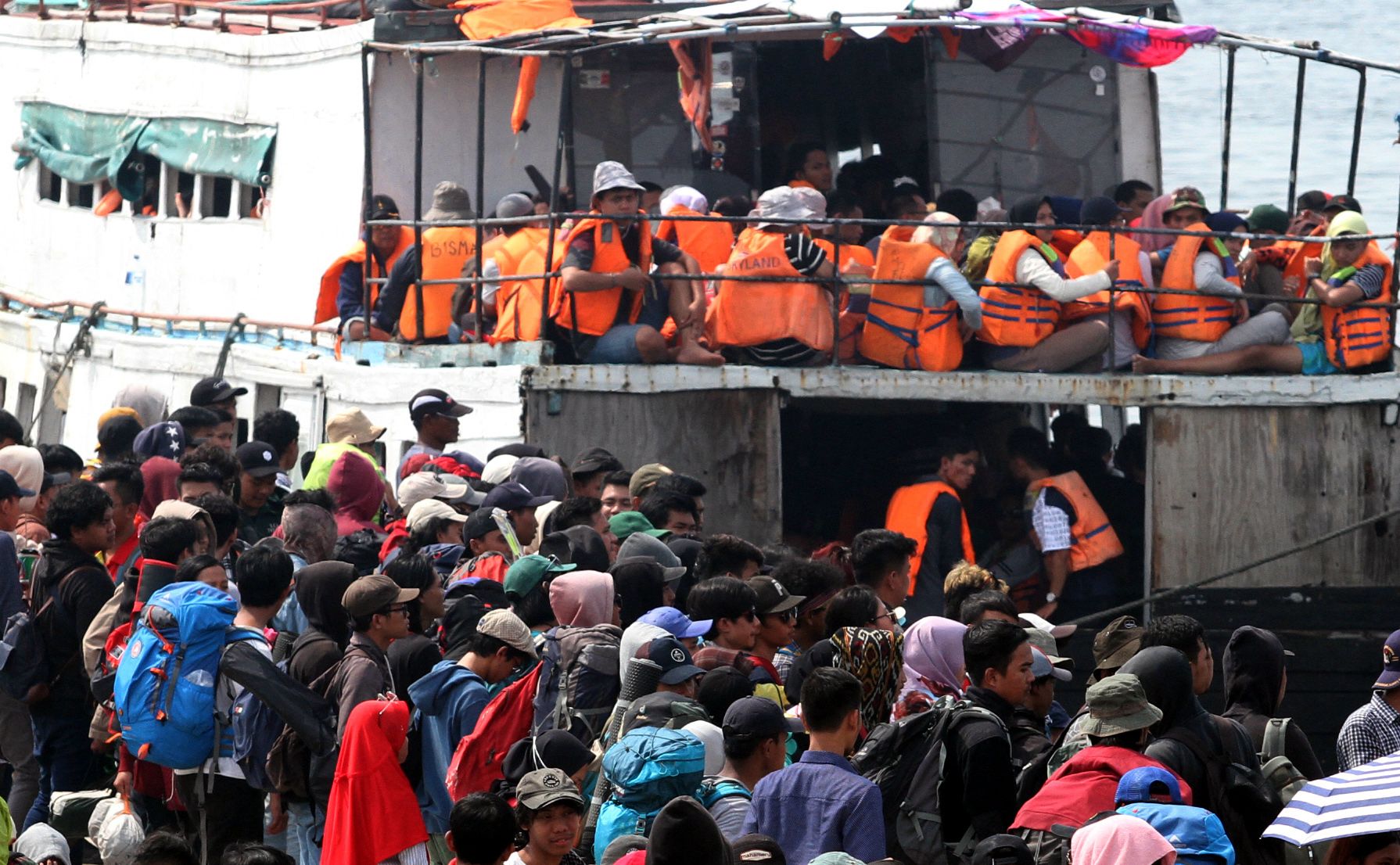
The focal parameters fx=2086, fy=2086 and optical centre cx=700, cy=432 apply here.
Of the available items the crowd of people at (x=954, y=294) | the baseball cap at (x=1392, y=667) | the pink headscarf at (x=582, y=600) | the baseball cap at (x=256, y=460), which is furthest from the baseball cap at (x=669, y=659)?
the crowd of people at (x=954, y=294)

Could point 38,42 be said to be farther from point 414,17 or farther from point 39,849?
point 39,849

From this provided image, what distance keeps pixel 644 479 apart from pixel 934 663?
3721 millimetres

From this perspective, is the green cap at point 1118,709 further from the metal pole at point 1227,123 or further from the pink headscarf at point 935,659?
the metal pole at point 1227,123

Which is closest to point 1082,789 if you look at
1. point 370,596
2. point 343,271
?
point 370,596

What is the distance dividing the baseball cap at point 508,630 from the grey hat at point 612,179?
203 inches

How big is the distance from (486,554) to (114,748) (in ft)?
5.83

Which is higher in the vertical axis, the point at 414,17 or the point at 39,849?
the point at 414,17

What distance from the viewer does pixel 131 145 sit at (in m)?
17.7

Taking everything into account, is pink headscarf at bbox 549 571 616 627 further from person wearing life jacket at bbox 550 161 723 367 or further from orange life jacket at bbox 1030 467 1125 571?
orange life jacket at bbox 1030 467 1125 571

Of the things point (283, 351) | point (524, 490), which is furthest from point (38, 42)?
point (524, 490)

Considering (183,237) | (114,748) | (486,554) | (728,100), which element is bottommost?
(114,748)

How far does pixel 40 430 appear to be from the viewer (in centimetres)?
1827

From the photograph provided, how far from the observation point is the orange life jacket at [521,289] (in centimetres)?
1285

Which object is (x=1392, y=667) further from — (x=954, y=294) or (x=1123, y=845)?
(x=954, y=294)
